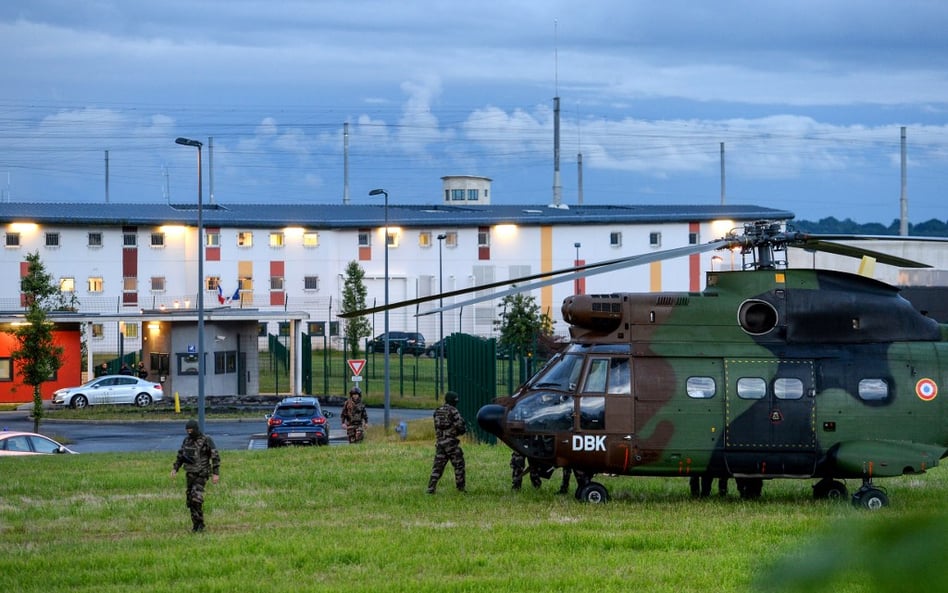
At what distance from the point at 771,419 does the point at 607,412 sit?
7.43 ft

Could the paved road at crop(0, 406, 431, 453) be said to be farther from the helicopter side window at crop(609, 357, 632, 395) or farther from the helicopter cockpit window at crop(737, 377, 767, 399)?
the helicopter cockpit window at crop(737, 377, 767, 399)

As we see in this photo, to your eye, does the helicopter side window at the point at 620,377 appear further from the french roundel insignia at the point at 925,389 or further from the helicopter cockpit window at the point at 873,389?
the french roundel insignia at the point at 925,389

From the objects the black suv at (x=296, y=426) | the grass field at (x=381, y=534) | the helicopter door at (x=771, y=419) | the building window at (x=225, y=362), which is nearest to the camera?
the grass field at (x=381, y=534)

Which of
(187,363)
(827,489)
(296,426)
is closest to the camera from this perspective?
(827,489)

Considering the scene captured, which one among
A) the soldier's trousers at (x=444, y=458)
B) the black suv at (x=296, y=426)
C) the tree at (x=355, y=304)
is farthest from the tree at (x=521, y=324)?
the soldier's trousers at (x=444, y=458)

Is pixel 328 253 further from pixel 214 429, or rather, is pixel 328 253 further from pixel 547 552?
pixel 547 552

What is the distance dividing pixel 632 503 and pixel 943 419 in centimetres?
453

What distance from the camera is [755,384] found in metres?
16.7

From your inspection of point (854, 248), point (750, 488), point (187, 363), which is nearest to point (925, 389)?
point (854, 248)

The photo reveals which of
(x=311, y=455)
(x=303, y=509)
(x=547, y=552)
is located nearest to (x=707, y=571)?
(x=547, y=552)

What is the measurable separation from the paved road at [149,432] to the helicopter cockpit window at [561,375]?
2061 cm

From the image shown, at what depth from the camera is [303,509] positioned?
1798 centimetres

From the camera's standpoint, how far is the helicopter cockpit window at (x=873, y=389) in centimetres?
1670

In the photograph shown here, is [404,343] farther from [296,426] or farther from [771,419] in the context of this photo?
[771,419]
